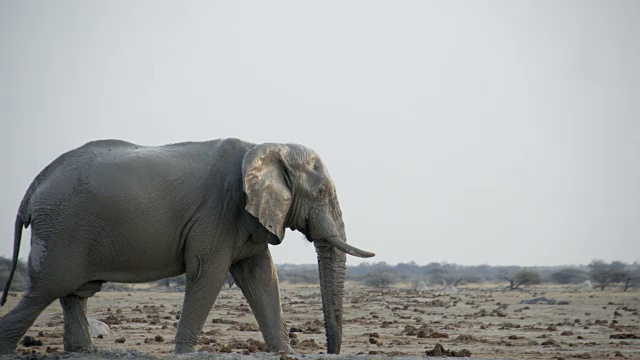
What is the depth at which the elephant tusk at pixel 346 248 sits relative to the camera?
11.8 m

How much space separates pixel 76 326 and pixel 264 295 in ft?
8.24

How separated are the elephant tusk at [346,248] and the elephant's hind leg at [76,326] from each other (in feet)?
11.0

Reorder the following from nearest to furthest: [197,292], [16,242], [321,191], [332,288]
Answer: [197,292], [332,288], [321,191], [16,242]

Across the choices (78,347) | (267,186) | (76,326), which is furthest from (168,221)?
(78,347)

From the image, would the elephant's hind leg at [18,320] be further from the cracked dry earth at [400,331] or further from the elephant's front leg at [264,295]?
the elephant's front leg at [264,295]

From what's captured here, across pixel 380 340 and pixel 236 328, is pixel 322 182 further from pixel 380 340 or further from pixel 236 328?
pixel 236 328

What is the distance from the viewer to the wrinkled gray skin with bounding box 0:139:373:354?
37.9 ft

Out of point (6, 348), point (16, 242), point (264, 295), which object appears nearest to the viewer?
point (6, 348)

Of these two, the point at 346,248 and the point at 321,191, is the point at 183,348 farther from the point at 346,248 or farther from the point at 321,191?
the point at 321,191

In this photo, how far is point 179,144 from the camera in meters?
12.5

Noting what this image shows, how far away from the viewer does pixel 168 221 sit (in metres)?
11.7

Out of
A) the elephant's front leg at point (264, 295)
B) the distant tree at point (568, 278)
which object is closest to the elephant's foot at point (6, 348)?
the elephant's front leg at point (264, 295)

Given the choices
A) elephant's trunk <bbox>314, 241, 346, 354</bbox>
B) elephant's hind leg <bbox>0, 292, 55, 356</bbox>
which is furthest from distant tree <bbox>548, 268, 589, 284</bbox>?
elephant's hind leg <bbox>0, 292, 55, 356</bbox>

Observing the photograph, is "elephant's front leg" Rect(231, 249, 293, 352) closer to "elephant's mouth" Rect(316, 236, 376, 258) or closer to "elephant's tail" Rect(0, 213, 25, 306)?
"elephant's mouth" Rect(316, 236, 376, 258)
